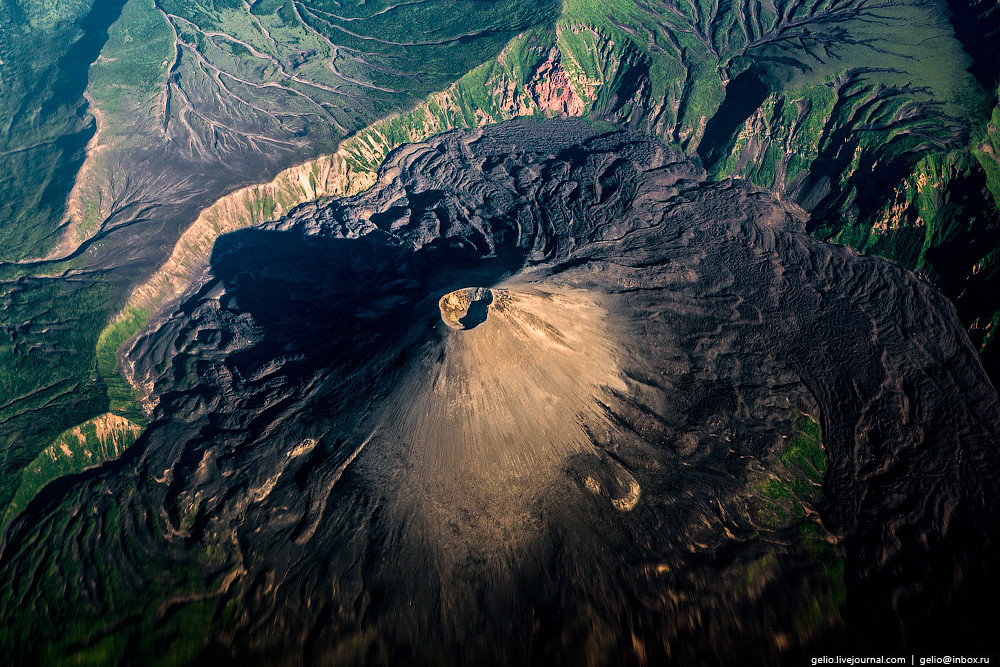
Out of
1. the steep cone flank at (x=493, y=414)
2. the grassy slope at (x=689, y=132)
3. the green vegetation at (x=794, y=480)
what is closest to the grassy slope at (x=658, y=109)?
the grassy slope at (x=689, y=132)

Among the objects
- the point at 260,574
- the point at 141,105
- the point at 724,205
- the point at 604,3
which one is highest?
the point at 604,3

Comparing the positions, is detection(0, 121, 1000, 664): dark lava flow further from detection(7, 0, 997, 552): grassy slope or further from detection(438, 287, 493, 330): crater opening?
detection(7, 0, 997, 552): grassy slope

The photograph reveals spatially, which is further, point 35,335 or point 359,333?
point 35,335

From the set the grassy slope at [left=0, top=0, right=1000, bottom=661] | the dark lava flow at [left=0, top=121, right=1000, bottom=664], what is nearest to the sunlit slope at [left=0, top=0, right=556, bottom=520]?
the grassy slope at [left=0, top=0, right=1000, bottom=661]

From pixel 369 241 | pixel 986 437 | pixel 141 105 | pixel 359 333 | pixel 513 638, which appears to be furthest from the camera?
pixel 141 105

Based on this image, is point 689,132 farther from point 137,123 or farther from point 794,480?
point 137,123

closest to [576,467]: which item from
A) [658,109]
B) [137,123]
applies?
[658,109]

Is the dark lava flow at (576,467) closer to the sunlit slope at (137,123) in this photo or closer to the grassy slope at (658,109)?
the sunlit slope at (137,123)

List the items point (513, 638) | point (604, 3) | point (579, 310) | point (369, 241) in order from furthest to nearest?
point (604, 3), point (369, 241), point (579, 310), point (513, 638)

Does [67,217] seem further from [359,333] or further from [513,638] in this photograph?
[513,638]

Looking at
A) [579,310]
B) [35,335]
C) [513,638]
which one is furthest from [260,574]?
[35,335]
